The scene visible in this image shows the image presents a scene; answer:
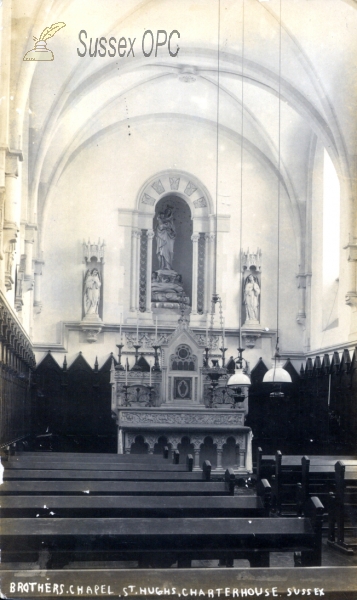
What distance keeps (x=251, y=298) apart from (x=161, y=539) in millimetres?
14770

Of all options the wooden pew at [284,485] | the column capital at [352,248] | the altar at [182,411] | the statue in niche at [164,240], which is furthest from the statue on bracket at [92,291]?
the wooden pew at [284,485]

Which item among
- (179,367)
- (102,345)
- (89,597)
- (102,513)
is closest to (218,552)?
(102,513)

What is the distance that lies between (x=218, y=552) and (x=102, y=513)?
1080 mm

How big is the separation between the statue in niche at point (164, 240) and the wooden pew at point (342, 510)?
36.6 ft

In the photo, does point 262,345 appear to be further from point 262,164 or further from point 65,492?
point 65,492

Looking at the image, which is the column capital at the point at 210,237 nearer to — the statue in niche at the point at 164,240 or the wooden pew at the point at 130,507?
the statue in niche at the point at 164,240

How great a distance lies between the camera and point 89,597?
3270 mm

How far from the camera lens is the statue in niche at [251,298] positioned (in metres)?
19.3

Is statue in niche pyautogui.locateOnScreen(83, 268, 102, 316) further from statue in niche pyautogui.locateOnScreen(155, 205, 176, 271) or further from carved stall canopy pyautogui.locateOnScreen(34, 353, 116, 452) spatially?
statue in niche pyautogui.locateOnScreen(155, 205, 176, 271)

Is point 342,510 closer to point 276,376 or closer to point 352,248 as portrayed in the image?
point 276,376

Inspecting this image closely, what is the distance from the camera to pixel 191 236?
1984 cm

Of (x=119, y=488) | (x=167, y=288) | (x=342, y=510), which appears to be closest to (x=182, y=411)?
(x=167, y=288)

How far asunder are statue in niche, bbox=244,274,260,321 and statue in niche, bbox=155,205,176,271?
2.04m

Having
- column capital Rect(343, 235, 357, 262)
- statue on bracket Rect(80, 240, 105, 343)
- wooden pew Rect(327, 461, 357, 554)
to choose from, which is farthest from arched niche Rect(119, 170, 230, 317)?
wooden pew Rect(327, 461, 357, 554)
